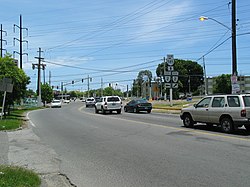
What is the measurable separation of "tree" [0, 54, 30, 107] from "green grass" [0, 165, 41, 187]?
2038cm

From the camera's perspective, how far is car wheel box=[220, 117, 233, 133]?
13945mm

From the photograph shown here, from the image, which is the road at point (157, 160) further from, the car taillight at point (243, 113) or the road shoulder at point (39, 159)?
the car taillight at point (243, 113)

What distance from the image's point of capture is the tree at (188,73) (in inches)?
4354

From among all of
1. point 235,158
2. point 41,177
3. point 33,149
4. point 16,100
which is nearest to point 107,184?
point 41,177

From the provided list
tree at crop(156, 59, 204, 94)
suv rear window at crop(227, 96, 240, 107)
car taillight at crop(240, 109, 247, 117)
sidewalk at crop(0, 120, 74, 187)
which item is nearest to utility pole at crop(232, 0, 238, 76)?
suv rear window at crop(227, 96, 240, 107)

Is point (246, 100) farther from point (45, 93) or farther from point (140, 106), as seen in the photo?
point (45, 93)

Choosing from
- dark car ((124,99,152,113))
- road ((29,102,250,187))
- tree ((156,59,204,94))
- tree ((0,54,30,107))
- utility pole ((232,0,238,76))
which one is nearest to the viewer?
road ((29,102,250,187))

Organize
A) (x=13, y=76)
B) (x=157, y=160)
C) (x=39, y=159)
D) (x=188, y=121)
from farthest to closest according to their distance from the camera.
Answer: (x=13, y=76) → (x=188, y=121) → (x=39, y=159) → (x=157, y=160)

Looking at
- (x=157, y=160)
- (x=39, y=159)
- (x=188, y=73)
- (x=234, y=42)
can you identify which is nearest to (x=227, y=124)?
(x=157, y=160)

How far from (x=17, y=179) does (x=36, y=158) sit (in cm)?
326

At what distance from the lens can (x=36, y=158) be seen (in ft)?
32.0

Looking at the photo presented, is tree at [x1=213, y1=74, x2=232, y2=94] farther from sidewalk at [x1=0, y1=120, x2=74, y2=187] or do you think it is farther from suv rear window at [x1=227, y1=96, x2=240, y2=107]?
sidewalk at [x1=0, y1=120, x2=74, y2=187]

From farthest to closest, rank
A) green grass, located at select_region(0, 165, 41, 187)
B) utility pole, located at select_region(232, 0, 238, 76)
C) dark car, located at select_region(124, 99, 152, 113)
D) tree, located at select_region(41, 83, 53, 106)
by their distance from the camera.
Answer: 1. tree, located at select_region(41, 83, 53, 106)
2. dark car, located at select_region(124, 99, 152, 113)
3. utility pole, located at select_region(232, 0, 238, 76)
4. green grass, located at select_region(0, 165, 41, 187)

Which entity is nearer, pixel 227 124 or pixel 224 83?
pixel 227 124
